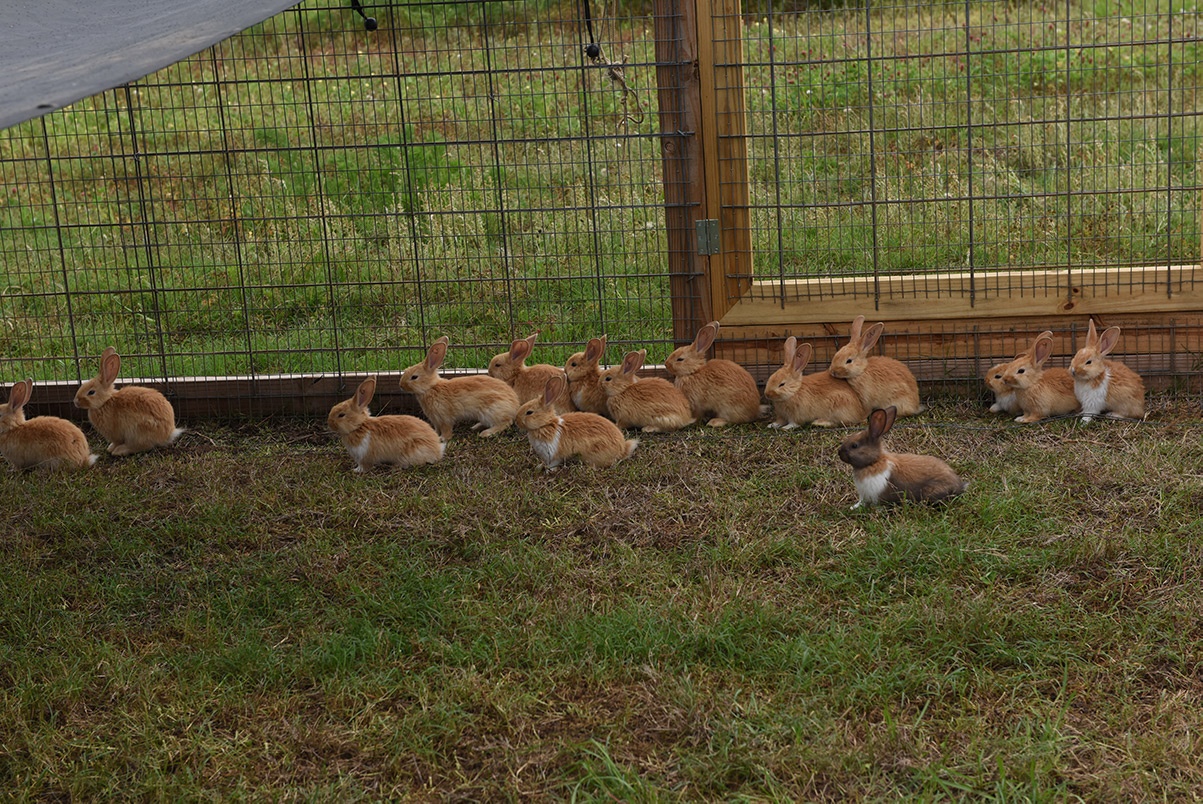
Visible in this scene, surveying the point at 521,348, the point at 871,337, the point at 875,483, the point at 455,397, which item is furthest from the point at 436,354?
the point at 875,483

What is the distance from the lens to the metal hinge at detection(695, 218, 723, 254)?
570cm

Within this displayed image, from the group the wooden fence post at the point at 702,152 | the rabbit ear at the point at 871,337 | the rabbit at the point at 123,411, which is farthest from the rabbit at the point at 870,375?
the rabbit at the point at 123,411

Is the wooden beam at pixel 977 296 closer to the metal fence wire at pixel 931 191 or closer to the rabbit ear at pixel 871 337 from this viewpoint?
the metal fence wire at pixel 931 191

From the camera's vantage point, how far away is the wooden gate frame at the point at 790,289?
556 centimetres

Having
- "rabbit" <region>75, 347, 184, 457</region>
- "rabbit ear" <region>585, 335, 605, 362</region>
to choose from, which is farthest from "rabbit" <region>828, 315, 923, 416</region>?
"rabbit" <region>75, 347, 184, 457</region>

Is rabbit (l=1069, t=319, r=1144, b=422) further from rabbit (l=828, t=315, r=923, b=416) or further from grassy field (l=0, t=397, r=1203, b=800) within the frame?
rabbit (l=828, t=315, r=923, b=416)

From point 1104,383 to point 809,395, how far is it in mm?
1215

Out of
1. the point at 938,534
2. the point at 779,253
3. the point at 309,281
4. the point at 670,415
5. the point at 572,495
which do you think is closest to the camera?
the point at 938,534

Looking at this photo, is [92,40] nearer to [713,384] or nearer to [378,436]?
[378,436]

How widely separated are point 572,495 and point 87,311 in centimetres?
362

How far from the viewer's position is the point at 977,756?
9.14 ft

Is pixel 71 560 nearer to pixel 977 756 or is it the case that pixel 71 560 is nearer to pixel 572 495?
pixel 572 495

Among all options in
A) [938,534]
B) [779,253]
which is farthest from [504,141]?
[938,534]

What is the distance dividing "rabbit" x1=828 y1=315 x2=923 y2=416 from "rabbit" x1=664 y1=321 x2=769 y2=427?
A: 39 centimetres
